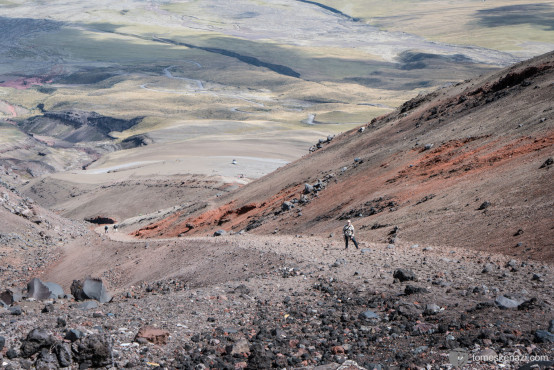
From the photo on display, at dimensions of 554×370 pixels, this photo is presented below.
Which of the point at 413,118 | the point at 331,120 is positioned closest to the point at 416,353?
the point at 413,118

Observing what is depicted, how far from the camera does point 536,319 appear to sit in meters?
10.0

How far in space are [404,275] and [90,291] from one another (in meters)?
7.59

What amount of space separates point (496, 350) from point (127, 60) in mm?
180271

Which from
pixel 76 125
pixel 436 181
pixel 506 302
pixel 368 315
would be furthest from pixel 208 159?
pixel 76 125

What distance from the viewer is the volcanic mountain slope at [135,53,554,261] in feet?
53.3

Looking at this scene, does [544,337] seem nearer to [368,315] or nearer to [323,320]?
[368,315]

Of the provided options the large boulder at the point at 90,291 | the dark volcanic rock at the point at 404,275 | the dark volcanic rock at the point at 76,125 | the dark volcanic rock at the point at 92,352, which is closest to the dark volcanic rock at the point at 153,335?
the dark volcanic rock at the point at 92,352

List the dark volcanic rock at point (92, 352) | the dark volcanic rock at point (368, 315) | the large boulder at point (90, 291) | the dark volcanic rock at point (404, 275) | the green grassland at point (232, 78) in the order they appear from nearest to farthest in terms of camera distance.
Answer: the dark volcanic rock at point (92, 352)
the dark volcanic rock at point (368, 315)
the dark volcanic rock at point (404, 275)
the large boulder at point (90, 291)
the green grassland at point (232, 78)

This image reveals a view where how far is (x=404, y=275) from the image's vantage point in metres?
12.8

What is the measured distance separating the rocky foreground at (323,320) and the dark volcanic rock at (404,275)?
0.07 feet

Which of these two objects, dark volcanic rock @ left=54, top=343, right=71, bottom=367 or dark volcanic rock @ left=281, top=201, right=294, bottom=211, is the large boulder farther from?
dark volcanic rock @ left=281, top=201, right=294, bottom=211

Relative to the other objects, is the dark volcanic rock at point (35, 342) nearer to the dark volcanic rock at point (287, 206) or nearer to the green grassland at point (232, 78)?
the dark volcanic rock at point (287, 206)

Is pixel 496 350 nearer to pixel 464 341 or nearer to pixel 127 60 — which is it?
pixel 464 341

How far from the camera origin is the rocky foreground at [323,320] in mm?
9266
